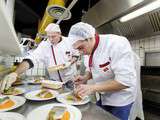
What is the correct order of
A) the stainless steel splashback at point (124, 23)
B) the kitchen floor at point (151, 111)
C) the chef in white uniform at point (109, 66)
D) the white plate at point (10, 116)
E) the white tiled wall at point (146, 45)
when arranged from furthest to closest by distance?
the white tiled wall at point (146, 45) → the stainless steel splashback at point (124, 23) → the kitchen floor at point (151, 111) → the chef in white uniform at point (109, 66) → the white plate at point (10, 116)

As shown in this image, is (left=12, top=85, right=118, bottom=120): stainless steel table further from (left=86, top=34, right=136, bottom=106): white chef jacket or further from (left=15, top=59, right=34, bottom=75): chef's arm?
(left=15, top=59, right=34, bottom=75): chef's arm

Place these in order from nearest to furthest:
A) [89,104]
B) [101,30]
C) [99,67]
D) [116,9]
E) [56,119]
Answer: [56,119] < [89,104] < [99,67] < [116,9] < [101,30]

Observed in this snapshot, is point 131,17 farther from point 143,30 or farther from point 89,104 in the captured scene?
point 89,104

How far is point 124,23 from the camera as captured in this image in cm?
289

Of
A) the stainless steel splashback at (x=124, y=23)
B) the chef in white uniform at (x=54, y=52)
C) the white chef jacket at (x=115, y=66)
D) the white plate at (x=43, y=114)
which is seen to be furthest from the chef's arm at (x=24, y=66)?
the stainless steel splashback at (x=124, y=23)

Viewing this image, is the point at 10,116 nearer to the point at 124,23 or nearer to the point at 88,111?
the point at 88,111

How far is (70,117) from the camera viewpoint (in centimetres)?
84

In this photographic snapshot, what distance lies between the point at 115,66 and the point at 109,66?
0.09 meters

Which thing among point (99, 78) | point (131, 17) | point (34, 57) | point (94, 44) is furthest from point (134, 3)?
point (34, 57)

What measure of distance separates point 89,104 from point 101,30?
9.04 ft

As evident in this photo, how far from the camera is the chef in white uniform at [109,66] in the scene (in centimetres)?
122

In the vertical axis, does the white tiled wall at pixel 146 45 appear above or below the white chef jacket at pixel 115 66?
above

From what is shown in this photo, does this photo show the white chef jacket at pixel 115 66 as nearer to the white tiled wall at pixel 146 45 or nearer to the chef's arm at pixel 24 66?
the chef's arm at pixel 24 66

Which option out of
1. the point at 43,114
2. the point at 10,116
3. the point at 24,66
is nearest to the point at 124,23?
the point at 24,66
